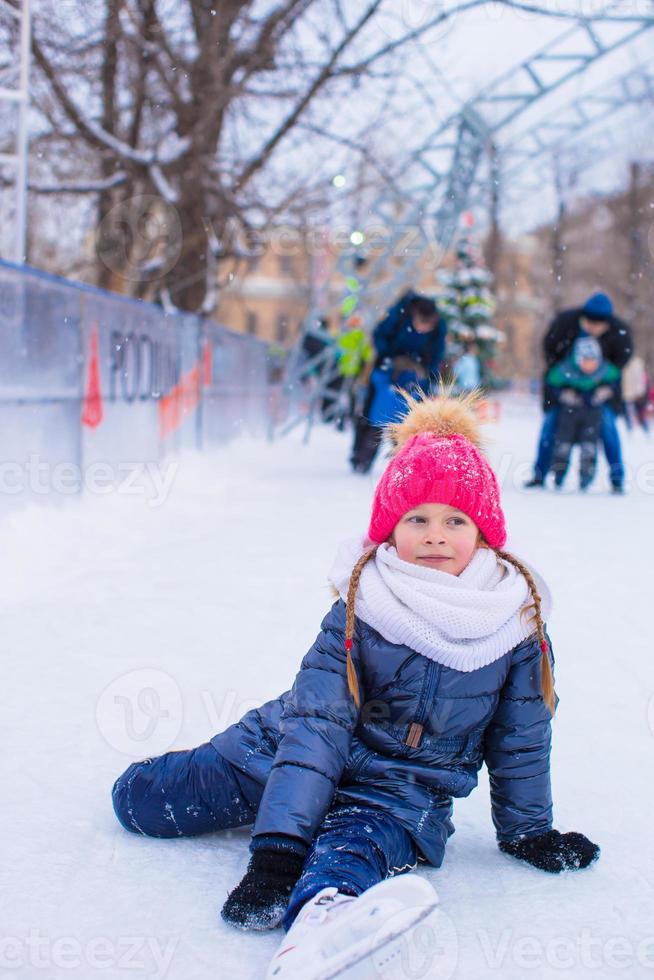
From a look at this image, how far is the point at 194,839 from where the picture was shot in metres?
2.05

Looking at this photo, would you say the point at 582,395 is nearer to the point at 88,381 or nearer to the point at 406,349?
the point at 406,349

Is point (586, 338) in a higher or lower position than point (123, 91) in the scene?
lower

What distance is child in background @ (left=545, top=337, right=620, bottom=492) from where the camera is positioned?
8109 mm

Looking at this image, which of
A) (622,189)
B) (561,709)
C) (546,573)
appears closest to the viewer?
(561,709)

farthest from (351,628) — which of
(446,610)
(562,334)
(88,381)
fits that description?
(562,334)

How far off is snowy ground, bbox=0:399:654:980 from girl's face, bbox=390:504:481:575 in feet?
0.58

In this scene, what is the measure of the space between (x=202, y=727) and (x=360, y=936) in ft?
4.31

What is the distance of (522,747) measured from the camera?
1941 mm

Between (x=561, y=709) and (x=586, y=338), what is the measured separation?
5.61m

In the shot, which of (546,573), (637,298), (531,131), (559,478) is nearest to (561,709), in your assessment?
(546,573)

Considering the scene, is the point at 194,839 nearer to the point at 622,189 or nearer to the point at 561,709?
the point at 561,709

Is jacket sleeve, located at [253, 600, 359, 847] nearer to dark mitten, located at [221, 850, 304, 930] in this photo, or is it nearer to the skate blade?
dark mitten, located at [221, 850, 304, 930]

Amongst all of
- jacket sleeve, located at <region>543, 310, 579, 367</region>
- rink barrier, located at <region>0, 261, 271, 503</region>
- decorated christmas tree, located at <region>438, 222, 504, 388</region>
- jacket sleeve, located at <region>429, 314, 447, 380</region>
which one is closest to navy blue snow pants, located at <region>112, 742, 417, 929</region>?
rink barrier, located at <region>0, 261, 271, 503</region>

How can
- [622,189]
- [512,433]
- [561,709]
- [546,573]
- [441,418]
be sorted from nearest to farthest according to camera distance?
[441,418] → [561,709] → [546,573] → [512,433] → [622,189]
